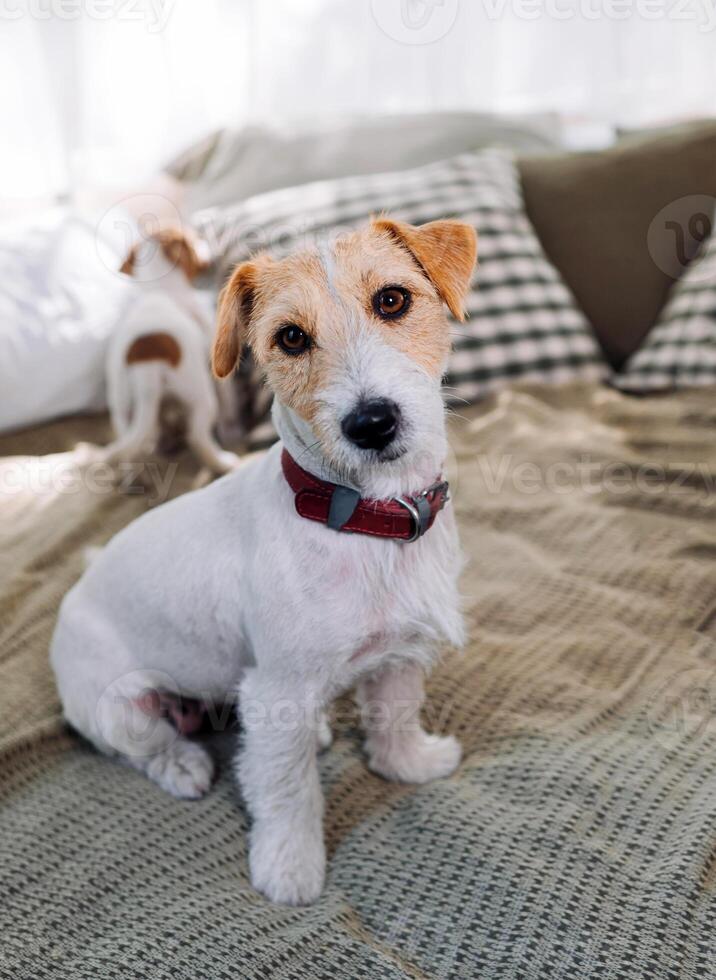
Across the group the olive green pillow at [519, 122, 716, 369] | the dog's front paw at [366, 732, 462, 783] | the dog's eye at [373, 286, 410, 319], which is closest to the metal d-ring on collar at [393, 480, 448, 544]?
the dog's eye at [373, 286, 410, 319]

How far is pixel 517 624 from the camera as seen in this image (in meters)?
1.45

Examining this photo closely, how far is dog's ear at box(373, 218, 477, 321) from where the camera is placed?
3.31 feet

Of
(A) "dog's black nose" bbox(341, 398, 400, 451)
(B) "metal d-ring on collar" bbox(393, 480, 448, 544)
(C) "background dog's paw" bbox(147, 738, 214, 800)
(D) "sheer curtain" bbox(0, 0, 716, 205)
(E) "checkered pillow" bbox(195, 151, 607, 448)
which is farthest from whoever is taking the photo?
(D) "sheer curtain" bbox(0, 0, 716, 205)

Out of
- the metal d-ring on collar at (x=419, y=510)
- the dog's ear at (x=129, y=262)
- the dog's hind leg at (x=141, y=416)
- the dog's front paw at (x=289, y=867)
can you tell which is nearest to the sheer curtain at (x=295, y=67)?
the dog's ear at (x=129, y=262)

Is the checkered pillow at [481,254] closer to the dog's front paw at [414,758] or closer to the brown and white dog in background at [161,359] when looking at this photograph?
the brown and white dog in background at [161,359]

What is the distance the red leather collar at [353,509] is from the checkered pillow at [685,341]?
1.34m

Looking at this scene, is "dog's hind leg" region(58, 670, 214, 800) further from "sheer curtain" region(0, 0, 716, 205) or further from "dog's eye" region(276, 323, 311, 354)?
"sheer curtain" region(0, 0, 716, 205)

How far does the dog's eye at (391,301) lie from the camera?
956 mm

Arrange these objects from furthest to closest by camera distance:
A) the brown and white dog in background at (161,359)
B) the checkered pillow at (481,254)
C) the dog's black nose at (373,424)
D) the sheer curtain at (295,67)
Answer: the sheer curtain at (295,67), the checkered pillow at (481,254), the brown and white dog in background at (161,359), the dog's black nose at (373,424)

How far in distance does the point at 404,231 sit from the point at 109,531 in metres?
1.02

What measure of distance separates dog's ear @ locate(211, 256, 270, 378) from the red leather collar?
6.7 inches

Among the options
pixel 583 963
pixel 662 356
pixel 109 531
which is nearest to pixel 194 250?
pixel 109 531

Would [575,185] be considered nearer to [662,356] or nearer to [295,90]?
[662,356]

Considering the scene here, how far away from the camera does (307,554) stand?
979mm
